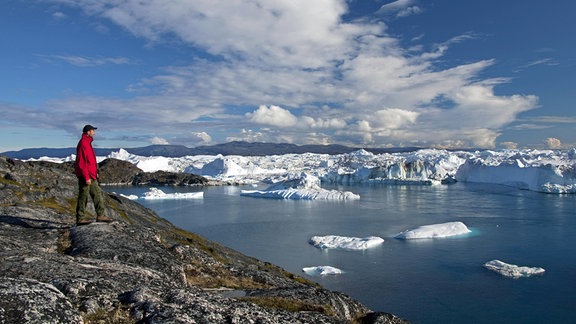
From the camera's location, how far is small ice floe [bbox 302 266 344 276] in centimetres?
2640

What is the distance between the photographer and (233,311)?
13.3 ft

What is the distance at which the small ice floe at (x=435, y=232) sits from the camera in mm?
36312

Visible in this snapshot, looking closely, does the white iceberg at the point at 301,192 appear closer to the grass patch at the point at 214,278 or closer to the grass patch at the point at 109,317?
the grass patch at the point at 214,278

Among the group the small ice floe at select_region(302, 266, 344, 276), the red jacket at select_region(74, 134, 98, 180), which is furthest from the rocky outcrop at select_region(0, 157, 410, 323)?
the small ice floe at select_region(302, 266, 344, 276)

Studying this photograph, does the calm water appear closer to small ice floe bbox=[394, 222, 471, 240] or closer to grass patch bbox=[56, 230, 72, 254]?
small ice floe bbox=[394, 222, 471, 240]

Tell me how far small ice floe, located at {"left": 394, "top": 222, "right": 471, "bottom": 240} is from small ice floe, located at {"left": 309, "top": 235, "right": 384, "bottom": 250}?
3.03 m

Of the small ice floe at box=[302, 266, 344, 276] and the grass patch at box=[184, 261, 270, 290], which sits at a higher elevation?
the grass patch at box=[184, 261, 270, 290]

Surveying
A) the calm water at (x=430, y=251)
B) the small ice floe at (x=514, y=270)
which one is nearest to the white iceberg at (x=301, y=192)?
the calm water at (x=430, y=251)

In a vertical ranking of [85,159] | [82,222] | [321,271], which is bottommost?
[321,271]

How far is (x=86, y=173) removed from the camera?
25.0 feet

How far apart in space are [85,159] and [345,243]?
93.3 feet

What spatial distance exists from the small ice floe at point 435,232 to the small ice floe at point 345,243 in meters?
3.03

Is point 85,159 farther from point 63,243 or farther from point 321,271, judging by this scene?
point 321,271

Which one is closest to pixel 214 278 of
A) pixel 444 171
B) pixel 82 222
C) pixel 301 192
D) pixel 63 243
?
pixel 63 243
